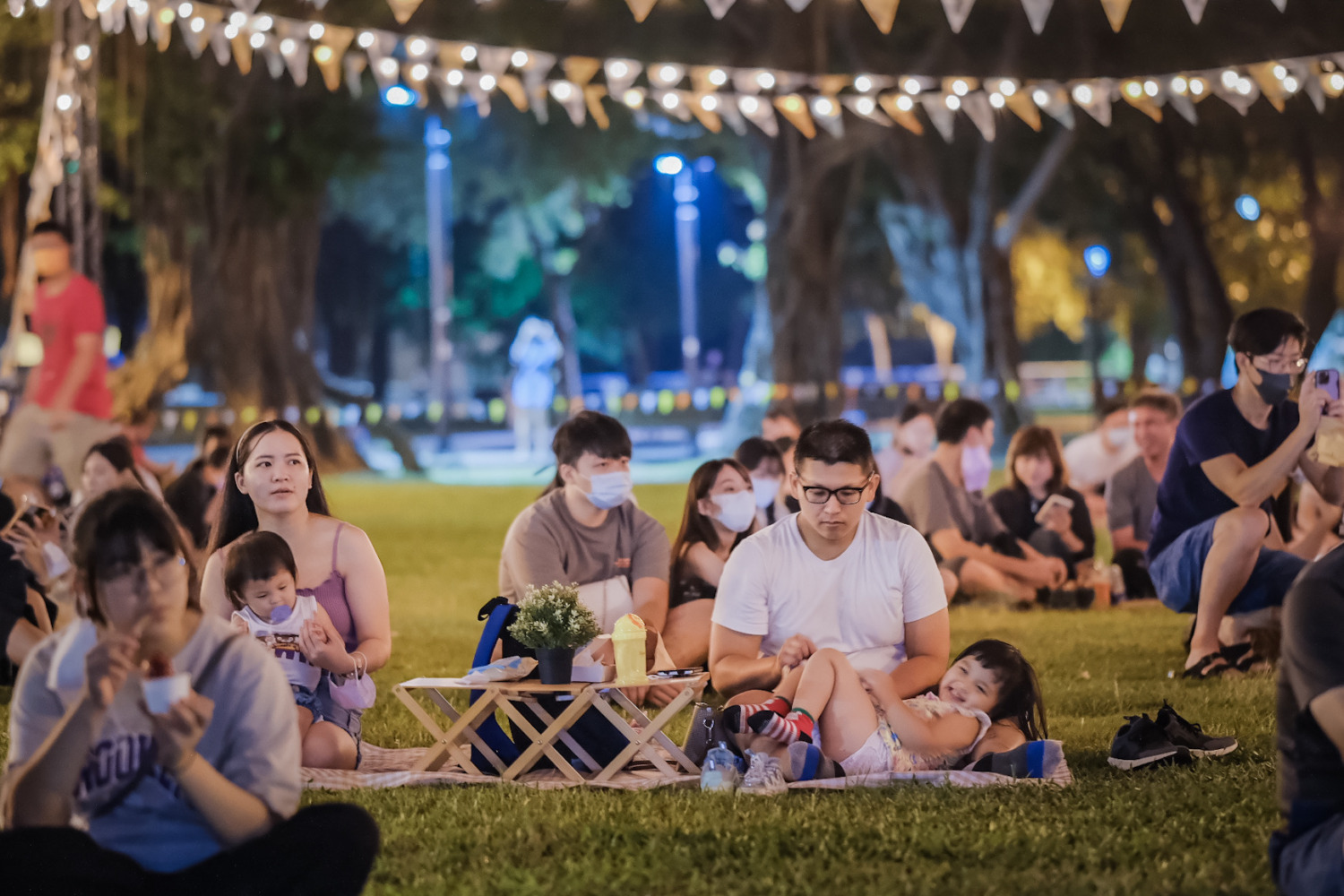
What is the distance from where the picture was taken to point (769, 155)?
26562 millimetres

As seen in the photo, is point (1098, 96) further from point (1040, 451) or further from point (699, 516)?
point (699, 516)

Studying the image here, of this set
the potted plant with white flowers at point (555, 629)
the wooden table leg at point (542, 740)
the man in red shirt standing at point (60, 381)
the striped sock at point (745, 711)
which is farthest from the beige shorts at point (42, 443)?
the striped sock at point (745, 711)

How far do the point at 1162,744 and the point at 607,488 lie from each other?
8.22ft

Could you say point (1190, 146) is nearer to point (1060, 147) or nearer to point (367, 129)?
point (1060, 147)

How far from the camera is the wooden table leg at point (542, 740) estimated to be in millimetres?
6152

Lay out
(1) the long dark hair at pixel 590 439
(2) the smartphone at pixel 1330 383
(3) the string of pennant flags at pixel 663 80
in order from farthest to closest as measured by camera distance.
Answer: (3) the string of pennant flags at pixel 663 80
(2) the smartphone at pixel 1330 383
(1) the long dark hair at pixel 590 439

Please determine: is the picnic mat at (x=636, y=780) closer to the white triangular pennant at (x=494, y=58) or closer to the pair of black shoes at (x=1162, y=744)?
the pair of black shoes at (x=1162, y=744)

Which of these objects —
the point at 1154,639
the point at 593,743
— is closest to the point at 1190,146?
the point at 1154,639

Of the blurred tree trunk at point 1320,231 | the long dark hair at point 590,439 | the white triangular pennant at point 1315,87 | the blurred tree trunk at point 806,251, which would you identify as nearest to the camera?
the long dark hair at point 590,439

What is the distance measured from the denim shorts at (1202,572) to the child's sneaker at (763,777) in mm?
3471

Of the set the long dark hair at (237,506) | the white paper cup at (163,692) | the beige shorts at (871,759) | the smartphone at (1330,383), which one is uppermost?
the smartphone at (1330,383)

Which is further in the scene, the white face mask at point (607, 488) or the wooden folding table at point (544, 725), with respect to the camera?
the white face mask at point (607, 488)

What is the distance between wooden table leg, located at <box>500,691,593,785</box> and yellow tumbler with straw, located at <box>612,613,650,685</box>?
19cm

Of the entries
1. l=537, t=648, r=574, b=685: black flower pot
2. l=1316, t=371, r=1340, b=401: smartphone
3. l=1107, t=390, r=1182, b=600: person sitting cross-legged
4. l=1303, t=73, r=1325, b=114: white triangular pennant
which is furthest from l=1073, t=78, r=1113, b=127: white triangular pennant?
l=537, t=648, r=574, b=685: black flower pot
